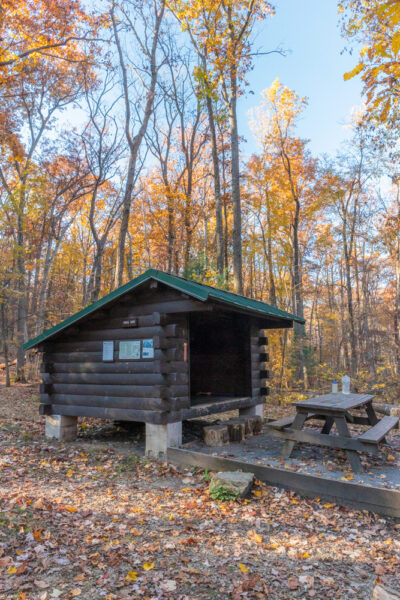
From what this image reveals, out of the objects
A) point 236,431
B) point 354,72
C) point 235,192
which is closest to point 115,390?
point 236,431

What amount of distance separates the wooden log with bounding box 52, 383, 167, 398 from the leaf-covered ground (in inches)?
46.5

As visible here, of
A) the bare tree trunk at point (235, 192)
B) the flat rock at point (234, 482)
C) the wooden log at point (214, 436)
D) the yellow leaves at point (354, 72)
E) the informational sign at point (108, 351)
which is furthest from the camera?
the bare tree trunk at point (235, 192)

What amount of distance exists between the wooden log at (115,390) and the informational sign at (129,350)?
480mm

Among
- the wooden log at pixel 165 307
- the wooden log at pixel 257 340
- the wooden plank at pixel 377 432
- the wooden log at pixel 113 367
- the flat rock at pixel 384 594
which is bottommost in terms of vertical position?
the flat rock at pixel 384 594

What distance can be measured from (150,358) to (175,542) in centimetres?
292

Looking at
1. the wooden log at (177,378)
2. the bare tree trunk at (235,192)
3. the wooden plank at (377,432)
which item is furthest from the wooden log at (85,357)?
the bare tree trunk at (235,192)

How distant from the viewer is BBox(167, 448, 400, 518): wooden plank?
4000 millimetres

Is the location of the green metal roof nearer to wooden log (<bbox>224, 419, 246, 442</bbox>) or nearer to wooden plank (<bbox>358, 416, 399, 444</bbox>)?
wooden log (<bbox>224, 419, 246, 442</bbox>)

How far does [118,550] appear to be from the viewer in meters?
3.35

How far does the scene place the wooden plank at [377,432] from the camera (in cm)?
460

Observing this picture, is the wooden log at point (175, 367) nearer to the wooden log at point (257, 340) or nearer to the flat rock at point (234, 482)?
the flat rock at point (234, 482)

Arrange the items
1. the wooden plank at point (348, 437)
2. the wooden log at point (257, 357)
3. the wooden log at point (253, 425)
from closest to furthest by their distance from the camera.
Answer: the wooden plank at point (348, 437)
the wooden log at point (253, 425)
the wooden log at point (257, 357)

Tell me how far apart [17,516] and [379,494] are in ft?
12.3

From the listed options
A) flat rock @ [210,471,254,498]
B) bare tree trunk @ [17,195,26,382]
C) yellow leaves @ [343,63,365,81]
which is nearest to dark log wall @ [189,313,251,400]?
flat rock @ [210,471,254,498]
